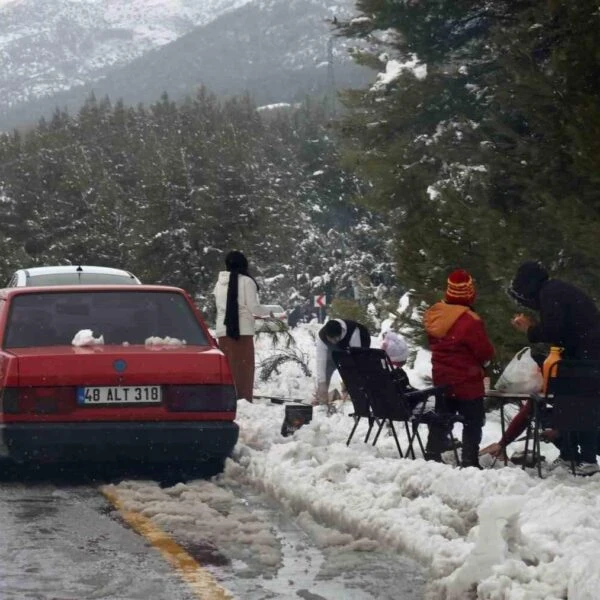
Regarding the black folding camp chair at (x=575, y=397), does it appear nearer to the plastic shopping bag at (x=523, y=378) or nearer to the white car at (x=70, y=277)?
the plastic shopping bag at (x=523, y=378)

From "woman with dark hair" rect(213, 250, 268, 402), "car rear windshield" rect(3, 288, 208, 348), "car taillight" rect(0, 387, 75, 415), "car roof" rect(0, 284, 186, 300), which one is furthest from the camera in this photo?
"woman with dark hair" rect(213, 250, 268, 402)

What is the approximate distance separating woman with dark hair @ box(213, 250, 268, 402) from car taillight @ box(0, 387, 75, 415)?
5.83 m

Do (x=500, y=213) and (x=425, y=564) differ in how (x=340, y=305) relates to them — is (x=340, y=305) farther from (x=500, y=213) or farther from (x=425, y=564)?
(x=425, y=564)

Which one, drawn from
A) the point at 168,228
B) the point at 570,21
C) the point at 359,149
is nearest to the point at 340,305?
the point at 359,149

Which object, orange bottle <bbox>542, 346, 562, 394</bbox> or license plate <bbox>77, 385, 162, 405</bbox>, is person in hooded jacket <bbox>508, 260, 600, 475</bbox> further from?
license plate <bbox>77, 385, 162, 405</bbox>

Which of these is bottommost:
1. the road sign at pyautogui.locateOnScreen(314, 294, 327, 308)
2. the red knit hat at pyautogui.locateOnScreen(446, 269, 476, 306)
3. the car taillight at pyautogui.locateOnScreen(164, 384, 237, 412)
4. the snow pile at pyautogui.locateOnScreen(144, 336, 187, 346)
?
the road sign at pyautogui.locateOnScreen(314, 294, 327, 308)

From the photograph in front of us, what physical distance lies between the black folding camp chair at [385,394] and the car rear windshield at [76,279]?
4.83 meters

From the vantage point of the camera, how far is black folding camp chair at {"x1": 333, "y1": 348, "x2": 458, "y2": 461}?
33.0ft

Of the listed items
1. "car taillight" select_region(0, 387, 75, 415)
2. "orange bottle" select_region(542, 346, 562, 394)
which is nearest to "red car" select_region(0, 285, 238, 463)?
"car taillight" select_region(0, 387, 75, 415)

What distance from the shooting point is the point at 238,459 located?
34.3 ft

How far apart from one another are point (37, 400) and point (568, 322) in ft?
11.6

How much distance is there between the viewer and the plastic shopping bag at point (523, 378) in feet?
32.2

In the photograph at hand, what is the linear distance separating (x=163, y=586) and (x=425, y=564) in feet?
4.07

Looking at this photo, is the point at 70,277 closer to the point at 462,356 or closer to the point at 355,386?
the point at 355,386
